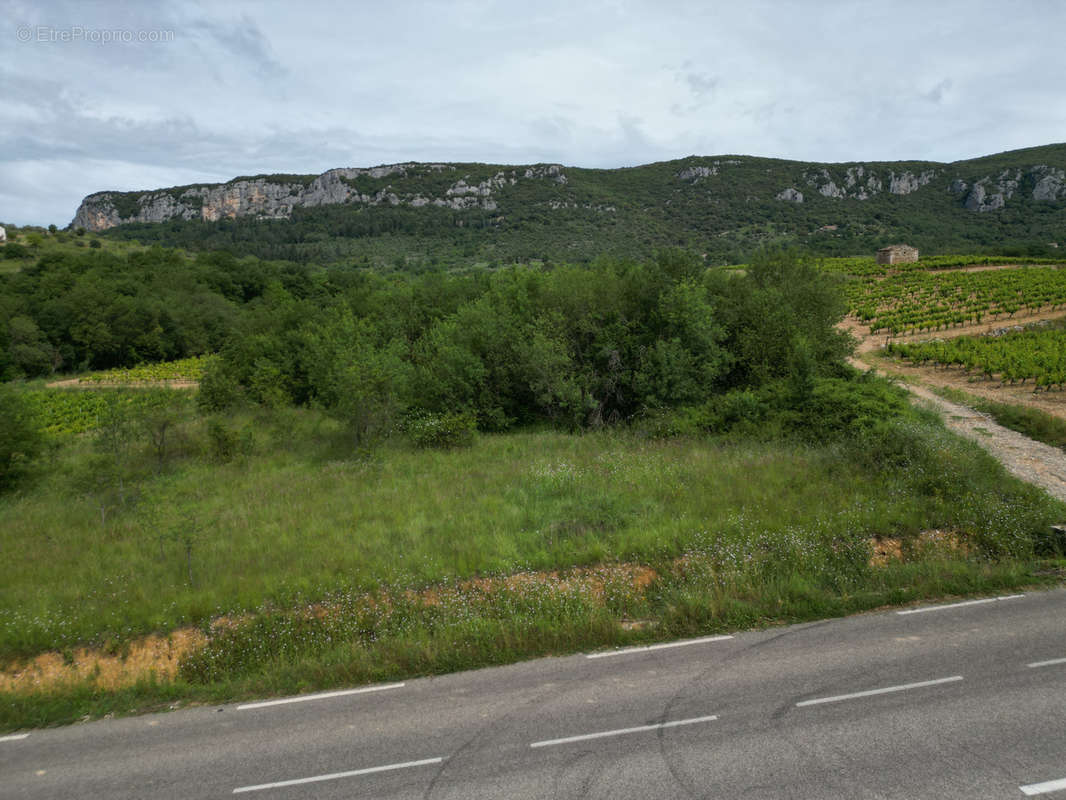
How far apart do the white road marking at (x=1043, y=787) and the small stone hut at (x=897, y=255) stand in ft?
318

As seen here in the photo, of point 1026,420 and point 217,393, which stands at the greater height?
point 217,393

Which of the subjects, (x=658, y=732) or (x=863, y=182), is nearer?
(x=658, y=732)

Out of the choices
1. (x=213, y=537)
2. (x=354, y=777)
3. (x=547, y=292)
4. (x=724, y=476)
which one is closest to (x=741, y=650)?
(x=354, y=777)

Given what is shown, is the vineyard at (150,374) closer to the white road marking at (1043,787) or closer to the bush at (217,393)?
the bush at (217,393)

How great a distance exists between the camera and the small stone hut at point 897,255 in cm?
8403

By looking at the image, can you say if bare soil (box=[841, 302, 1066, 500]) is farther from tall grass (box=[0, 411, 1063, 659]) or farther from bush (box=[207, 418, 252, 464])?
bush (box=[207, 418, 252, 464])

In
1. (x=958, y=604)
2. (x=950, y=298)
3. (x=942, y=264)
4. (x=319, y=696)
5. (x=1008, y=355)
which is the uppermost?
(x=942, y=264)

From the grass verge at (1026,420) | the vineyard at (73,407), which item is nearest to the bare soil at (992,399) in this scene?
the grass verge at (1026,420)

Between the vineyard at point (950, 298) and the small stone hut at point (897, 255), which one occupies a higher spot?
the small stone hut at point (897, 255)

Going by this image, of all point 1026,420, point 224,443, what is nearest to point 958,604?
point 1026,420

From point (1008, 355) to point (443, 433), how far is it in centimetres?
3032

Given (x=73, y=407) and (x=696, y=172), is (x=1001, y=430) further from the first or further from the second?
(x=696, y=172)

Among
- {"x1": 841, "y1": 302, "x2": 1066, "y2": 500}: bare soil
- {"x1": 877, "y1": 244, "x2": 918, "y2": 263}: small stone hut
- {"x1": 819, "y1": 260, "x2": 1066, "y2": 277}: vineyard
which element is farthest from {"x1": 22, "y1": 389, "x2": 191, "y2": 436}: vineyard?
{"x1": 877, "y1": 244, "x2": 918, "y2": 263}: small stone hut

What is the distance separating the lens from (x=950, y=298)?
54.1 meters
